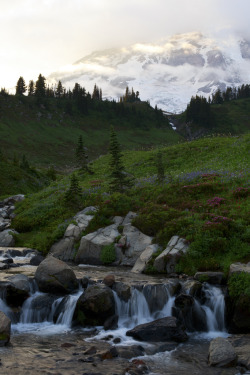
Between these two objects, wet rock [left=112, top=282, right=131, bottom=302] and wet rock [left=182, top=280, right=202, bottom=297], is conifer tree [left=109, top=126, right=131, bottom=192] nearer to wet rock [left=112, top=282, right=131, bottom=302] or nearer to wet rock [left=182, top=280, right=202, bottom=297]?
wet rock [left=112, top=282, right=131, bottom=302]

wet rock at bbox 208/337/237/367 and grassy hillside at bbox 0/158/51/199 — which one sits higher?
grassy hillside at bbox 0/158/51/199

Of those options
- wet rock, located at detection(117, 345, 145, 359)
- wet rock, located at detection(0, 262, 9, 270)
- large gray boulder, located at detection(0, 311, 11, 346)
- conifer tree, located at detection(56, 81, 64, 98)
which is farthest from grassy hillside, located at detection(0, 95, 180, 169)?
wet rock, located at detection(117, 345, 145, 359)

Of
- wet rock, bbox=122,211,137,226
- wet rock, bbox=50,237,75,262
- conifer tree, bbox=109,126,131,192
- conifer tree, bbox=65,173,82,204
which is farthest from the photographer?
conifer tree, bbox=109,126,131,192

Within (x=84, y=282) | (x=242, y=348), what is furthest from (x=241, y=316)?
(x=84, y=282)

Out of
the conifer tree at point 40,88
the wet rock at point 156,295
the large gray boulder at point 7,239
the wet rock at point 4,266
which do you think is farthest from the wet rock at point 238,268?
the conifer tree at point 40,88

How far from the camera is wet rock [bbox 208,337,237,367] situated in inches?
390

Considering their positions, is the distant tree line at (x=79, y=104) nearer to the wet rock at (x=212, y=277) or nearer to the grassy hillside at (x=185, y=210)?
the grassy hillside at (x=185, y=210)

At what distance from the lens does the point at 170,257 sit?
17828mm

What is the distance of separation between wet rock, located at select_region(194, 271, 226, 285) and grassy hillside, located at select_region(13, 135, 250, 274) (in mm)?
1220

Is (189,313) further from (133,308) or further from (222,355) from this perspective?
(222,355)

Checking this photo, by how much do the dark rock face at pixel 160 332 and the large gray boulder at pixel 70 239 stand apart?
10.5m

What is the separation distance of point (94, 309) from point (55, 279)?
255 centimetres

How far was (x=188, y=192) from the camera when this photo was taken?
2638cm

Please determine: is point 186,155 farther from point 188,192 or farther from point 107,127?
point 107,127
